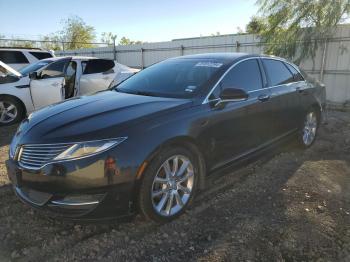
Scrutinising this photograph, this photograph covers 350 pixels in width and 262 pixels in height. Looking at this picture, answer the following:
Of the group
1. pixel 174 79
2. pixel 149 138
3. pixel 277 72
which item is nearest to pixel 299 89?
pixel 277 72

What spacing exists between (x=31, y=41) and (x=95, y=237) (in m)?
26.3

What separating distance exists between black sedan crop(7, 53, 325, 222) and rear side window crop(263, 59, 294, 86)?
1.5 inches

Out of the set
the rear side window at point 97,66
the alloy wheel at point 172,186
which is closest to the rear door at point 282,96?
the alloy wheel at point 172,186

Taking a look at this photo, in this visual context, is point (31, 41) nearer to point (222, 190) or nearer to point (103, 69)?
point (103, 69)

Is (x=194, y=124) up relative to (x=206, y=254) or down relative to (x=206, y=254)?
up

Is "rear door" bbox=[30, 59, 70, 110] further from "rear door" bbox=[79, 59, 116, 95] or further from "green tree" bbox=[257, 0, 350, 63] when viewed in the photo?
"green tree" bbox=[257, 0, 350, 63]

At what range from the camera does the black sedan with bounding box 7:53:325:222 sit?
9.05 feet

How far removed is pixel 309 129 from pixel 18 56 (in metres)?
10.5

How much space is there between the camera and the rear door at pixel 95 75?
817cm

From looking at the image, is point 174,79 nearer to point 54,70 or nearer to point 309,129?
point 309,129

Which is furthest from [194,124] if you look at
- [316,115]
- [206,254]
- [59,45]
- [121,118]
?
[59,45]

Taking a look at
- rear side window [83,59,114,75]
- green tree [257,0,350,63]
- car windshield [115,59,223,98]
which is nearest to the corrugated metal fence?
green tree [257,0,350,63]

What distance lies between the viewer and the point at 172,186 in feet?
10.7

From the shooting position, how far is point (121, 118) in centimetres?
304
